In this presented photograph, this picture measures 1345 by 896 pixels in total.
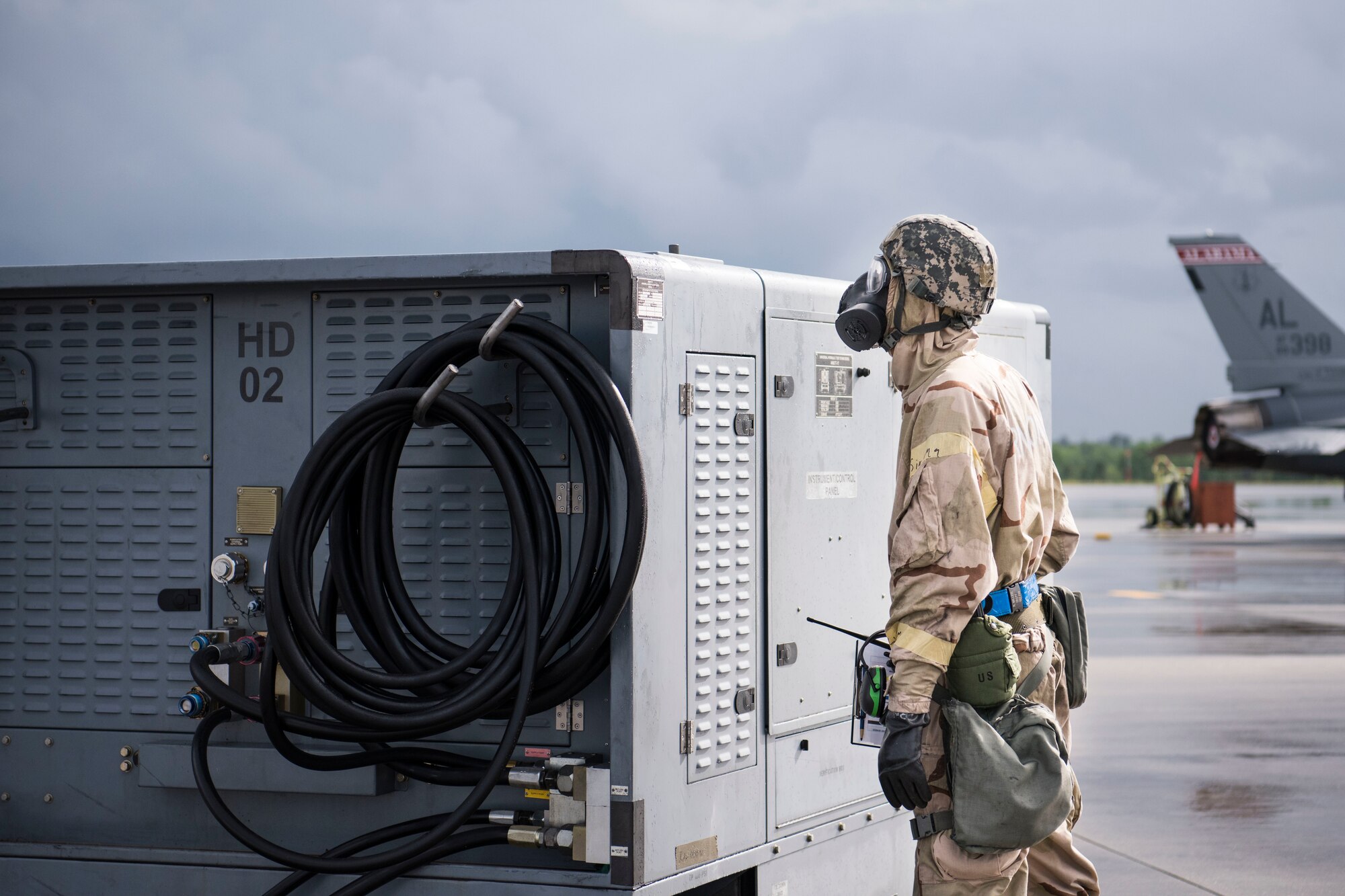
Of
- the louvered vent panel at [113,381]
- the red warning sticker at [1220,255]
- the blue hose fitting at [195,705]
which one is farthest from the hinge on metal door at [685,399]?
the red warning sticker at [1220,255]

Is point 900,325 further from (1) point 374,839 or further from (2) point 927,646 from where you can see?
(1) point 374,839

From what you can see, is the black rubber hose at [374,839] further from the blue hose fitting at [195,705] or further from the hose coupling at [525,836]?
the blue hose fitting at [195,705]

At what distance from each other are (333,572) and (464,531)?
0.37 metres

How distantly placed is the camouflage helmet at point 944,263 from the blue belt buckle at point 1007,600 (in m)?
0.70

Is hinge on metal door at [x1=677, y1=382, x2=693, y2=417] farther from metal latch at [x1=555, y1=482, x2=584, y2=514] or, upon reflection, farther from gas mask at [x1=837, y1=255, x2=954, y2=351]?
gas mask at [x1=837, y1=255, x2=954, y2=351]

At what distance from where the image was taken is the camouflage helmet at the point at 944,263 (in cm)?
342

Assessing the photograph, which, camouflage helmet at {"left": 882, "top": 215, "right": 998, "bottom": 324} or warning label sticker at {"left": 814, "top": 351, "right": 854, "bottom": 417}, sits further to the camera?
warning label sticker at {"left": 814, "top": 351, "right": 854, "bottom": 417}

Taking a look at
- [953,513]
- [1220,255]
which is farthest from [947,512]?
[1220,255]

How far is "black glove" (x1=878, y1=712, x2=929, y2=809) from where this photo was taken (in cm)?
311

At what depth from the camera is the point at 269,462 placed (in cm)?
392

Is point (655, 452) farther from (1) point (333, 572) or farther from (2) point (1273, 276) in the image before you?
(2) point (1273, 276)

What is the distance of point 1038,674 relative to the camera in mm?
3514

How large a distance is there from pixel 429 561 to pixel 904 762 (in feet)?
4.72

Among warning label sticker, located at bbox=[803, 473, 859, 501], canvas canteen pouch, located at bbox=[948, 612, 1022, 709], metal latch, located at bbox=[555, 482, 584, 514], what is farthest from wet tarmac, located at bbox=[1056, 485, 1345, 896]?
metal latch, located at bbox=[555, 482, 584, 514]
